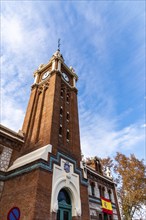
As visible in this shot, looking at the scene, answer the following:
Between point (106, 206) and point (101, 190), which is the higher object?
point (101, 190)

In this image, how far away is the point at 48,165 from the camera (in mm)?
12234

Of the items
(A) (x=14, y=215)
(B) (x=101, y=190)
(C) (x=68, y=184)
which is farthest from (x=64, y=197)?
(B) (x=101, y=190)

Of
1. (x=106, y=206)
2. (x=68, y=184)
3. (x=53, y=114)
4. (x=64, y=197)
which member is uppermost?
(x=53, y=114)

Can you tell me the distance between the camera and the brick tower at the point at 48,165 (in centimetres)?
1080

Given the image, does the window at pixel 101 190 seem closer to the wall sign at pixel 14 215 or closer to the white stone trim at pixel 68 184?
the white stone trim at pixel 68 184

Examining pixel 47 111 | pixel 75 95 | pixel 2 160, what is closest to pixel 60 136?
pixel 47 111

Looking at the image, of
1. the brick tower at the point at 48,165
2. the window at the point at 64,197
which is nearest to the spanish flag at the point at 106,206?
the brick tower at the point at 48,165

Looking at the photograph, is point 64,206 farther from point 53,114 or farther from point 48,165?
point 53,114

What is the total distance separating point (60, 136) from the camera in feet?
54.1

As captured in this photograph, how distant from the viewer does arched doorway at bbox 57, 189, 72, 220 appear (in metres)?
12.1

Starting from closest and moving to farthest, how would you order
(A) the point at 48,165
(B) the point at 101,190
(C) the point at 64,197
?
1. (A) the point at 48,165
2. (C) the point at 64,197
3. (B) the point at 101,190

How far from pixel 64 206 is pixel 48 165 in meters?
3.28

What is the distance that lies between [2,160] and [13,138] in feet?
7.09

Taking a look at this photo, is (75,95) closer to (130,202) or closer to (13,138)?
(13,138)
